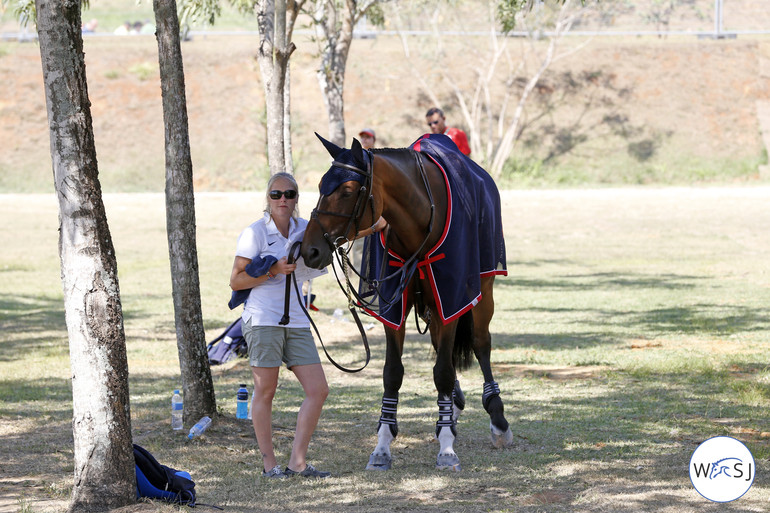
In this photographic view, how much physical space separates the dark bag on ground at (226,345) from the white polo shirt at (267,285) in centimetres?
478

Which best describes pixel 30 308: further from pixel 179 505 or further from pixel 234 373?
pixel 179 505

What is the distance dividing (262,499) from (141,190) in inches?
1497

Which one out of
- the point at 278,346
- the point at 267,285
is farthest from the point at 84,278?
the point at 278,346

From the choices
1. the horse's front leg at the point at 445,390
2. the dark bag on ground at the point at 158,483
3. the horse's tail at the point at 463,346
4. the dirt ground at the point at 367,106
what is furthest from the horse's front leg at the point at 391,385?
the dirt ground at the point at 367,106

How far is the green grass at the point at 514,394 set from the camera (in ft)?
19.3

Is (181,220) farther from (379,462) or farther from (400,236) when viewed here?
(379,462)

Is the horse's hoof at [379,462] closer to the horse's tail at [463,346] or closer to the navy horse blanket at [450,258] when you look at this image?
the navy horse blanket at [450,258]

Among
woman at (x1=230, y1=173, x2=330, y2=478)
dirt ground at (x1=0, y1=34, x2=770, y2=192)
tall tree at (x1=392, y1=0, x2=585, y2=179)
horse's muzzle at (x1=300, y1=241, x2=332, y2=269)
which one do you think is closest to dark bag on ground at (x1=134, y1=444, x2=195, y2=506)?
woman at (x1=230, y1=173, x2=330, y2=478)

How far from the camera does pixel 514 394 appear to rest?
29.7 ft

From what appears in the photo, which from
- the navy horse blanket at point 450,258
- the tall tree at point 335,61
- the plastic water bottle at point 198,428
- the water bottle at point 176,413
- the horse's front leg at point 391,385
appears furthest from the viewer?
the tall tree at point 335,61

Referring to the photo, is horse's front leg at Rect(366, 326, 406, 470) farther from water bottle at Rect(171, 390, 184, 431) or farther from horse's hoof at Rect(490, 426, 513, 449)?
water bottle at Rect(171, 390, 184, 431)

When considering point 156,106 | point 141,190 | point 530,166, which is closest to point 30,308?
point 141,190

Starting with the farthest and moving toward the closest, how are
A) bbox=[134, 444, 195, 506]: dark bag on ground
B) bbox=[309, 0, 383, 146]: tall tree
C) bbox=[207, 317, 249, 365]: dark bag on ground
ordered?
bbox=[309, 0, 383, 146]: tall tree < bbox=[207, 317, 249, 365]: dark bag on ground < bbox=[134, 444, 195, 506]: dark bag on ground

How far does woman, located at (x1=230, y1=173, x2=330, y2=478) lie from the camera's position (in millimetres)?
6059
